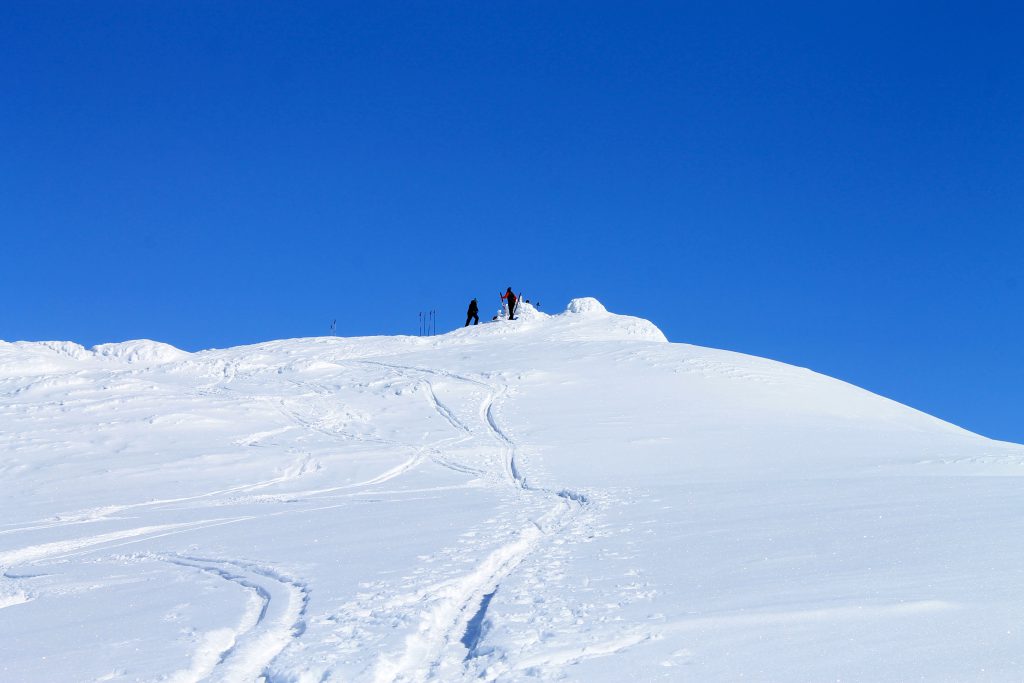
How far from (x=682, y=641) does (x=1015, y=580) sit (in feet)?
8.92

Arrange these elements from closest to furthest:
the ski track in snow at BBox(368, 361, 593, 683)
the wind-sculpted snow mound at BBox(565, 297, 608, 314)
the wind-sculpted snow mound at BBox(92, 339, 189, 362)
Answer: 1. the ski track in snow at BBox(368, 361, 593, 683)
2. the wind-sculpted snow mound at BBox(92, 339, 189, 362)
3. the wind-sculpted snow mound at BBox(565, 297, 608, 314)

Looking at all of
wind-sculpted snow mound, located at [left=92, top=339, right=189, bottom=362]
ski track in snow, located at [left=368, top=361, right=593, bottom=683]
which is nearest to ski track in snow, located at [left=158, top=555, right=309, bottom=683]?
ski track in snow, located at [left=368, top=361, right=593, bottom=683]

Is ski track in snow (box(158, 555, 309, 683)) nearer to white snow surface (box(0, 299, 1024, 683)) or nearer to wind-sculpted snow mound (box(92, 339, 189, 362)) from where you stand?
white snow surface (box(0, 299, 1024, 683))

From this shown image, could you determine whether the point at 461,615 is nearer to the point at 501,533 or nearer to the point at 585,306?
the point at 501,533

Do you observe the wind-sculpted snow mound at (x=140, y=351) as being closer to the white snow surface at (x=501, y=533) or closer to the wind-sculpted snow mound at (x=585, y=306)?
the white snow surface at (x=501, y=533)

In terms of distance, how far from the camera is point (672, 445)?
717 inches

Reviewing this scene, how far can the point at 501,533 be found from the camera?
10.5 m

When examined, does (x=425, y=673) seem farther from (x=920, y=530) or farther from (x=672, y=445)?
(x=672, y=445)

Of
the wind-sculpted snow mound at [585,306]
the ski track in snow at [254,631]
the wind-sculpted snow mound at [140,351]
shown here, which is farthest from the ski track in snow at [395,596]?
the wind-sculpted snow mound at [585,306]

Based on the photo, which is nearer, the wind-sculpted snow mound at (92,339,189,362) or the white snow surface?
the white snow surface

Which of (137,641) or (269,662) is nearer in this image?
(269,662)

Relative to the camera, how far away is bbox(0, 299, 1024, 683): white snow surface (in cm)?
606

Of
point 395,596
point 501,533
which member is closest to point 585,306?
point 501,533

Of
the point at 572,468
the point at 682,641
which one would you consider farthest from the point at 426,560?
the point at 572,468
